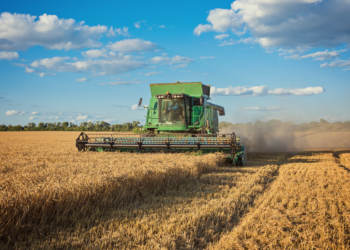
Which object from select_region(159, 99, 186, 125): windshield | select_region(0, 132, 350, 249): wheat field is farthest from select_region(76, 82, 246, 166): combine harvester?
select_region(0, 132, 350, 249): wheat field

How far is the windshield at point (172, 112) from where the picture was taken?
10423mm

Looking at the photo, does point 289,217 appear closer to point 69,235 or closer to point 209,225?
point 209,225

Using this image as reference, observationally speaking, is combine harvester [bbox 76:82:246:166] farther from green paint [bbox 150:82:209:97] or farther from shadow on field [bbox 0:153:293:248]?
shadow on field [bbox 0:153:293:248]

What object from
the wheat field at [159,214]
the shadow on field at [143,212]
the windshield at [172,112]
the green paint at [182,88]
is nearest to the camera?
the wheat field at [159,214]

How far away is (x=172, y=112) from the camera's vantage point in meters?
10.5

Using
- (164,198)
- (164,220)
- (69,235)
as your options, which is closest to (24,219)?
(69,235)

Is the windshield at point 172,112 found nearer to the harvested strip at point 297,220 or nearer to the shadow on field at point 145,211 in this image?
the shadow on field at point 145,211

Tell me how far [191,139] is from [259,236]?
19.0 feet

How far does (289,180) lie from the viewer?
6.32 meters

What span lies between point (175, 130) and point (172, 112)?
73 cm

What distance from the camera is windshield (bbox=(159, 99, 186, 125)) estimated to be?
1042 cm

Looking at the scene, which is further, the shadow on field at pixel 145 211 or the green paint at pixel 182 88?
the green paint at pixel 182 88

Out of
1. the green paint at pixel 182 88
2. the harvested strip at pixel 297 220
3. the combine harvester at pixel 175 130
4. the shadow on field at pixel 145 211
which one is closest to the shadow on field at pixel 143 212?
the shadow on field at pixel 145 211

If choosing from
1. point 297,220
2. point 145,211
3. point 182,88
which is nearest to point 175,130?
point 182,88
